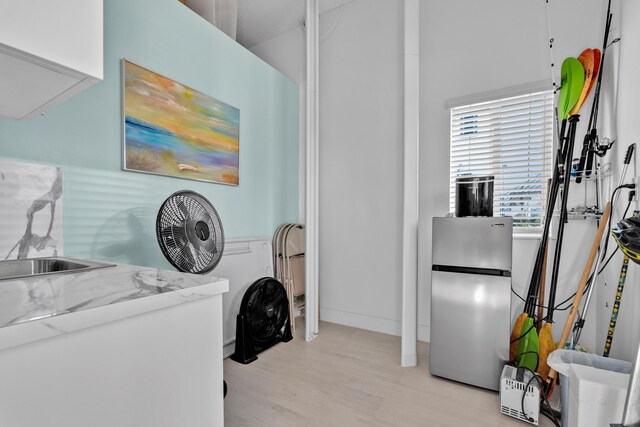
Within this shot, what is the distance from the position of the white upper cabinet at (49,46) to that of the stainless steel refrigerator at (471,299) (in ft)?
6.53

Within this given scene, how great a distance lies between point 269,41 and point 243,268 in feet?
8.55

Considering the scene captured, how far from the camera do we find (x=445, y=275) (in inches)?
80.7

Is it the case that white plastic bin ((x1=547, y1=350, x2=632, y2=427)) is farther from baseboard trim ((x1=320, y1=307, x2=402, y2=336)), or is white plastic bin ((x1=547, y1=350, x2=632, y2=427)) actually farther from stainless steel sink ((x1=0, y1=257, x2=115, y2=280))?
stainless steel sink ((x1=0, y1=257, x2=115, y2=280))

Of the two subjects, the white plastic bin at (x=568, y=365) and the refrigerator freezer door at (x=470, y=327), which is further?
the refrigerator freezer door at (x=470, y=327)

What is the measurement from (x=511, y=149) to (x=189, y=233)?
7.74 ft

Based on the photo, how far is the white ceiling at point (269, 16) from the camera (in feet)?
9.66

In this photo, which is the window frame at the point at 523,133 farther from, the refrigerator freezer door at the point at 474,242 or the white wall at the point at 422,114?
the refrigerator freezer door at the point at 474,242

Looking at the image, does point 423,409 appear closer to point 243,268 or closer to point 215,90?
point 243,268

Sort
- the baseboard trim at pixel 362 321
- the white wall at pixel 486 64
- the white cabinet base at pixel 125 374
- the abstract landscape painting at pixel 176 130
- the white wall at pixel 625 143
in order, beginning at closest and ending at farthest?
the white cabinet base at pixel 125 374 → the white wall at pixel 625 143 → the abstract landscape painting at pixel 176 130 → the white wall at pixel 486 64 → the baseboard trim at pixel 362 321

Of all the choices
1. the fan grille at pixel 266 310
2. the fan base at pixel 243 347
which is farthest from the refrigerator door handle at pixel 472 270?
the fan base at pixel 243 347

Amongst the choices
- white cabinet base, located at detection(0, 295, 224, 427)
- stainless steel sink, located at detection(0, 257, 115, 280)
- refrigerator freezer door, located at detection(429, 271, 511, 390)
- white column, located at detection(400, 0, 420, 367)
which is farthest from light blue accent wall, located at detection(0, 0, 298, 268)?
refrigerator freezer door, located at detection(429, 271, 511, 390)

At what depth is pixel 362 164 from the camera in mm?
2971

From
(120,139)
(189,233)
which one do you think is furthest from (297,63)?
(189,233)

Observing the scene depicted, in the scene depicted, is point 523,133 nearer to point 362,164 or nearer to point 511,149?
point 511,149
